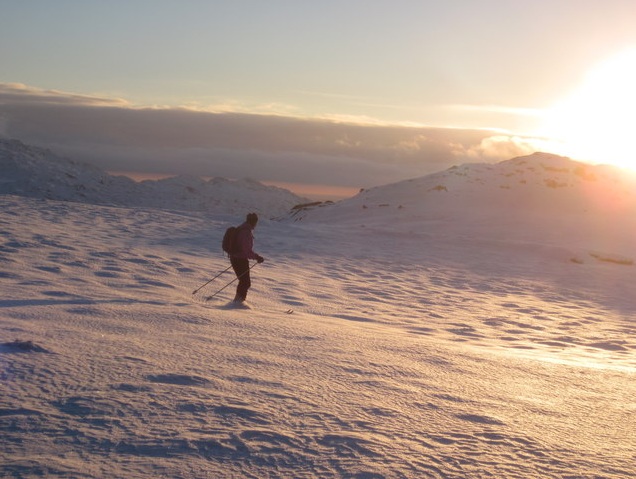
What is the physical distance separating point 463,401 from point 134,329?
365 cm

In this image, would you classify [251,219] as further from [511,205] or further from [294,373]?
[511,205]

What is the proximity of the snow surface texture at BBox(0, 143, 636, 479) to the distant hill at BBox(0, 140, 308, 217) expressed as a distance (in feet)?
151

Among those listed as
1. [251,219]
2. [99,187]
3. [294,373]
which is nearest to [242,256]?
[251,219]

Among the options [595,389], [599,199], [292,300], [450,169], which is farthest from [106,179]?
[595,389]

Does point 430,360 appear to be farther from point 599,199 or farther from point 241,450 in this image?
point 599,199

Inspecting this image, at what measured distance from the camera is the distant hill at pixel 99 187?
89.8 metres

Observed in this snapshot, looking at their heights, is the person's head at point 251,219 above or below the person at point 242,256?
above

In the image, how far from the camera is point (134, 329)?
308 inches

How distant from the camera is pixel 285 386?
5965 mm

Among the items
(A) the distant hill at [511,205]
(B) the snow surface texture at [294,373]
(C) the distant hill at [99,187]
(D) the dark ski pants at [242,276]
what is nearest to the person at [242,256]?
(D) the dark ski pants at [242,276]

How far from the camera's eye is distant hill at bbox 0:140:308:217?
89750 mm

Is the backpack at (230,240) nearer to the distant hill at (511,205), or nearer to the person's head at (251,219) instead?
the person's head at (251,219)

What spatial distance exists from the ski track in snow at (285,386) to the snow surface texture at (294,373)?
2 centimetres

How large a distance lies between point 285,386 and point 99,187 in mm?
100508
